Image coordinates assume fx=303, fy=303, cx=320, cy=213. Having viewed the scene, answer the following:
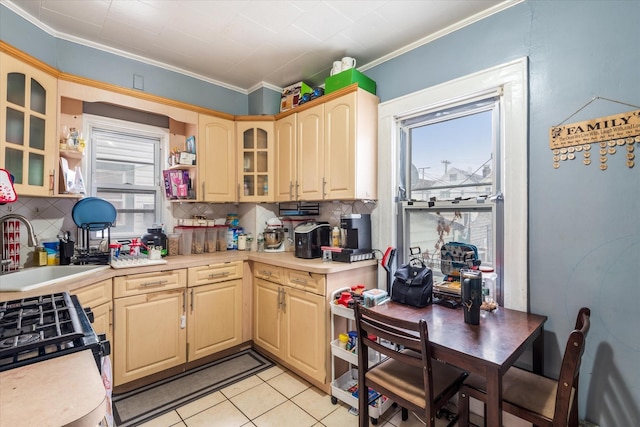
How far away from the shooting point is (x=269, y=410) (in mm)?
2029

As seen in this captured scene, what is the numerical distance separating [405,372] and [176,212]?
8.26 ft

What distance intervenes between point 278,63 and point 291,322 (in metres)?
2.27

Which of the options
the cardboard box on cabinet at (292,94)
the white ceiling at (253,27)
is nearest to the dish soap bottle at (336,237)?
the cardboard box on cabinet at (292,94)

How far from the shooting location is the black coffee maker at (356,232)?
7.91ft

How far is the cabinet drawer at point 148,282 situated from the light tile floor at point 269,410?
85cm

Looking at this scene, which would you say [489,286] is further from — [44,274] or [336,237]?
[44,274]

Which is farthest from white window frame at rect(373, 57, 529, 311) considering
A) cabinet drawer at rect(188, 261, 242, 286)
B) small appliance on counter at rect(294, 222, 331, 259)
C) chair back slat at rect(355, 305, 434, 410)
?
cabinet drawer at rect(188, 261, 242, 286)

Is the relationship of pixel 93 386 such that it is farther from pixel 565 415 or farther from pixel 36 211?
pixel 36 211

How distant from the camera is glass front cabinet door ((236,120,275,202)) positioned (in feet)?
10.2

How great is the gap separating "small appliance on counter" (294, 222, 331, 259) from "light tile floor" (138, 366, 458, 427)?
101 centimetres

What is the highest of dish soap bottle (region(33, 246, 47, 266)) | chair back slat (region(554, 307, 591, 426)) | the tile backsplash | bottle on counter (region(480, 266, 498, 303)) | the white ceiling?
the white ceiling

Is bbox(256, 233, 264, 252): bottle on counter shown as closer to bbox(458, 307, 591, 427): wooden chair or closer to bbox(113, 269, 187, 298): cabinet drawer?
bbox(113, 269, 187, 298): cabinet drawer

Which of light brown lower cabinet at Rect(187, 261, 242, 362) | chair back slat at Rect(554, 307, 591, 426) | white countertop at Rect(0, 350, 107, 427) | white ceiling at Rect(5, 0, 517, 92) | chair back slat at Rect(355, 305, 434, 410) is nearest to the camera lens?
white countertop at Rect(0, 350, 107, 427)

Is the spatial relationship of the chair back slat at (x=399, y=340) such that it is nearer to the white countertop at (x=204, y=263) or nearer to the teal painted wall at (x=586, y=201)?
the white countertop at (x=204, y=263)
